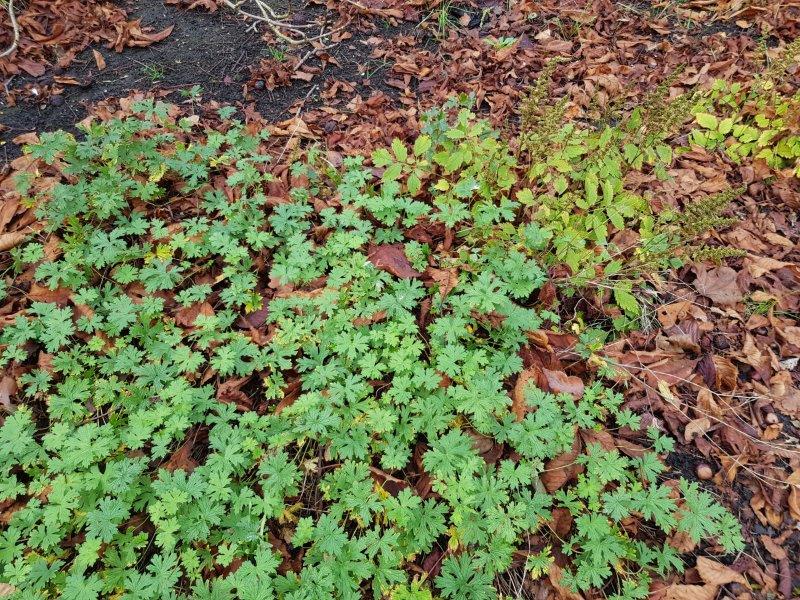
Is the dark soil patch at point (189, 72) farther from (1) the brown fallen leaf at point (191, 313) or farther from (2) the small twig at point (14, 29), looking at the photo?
(1) the brown fallen leaf at point (191, 313)

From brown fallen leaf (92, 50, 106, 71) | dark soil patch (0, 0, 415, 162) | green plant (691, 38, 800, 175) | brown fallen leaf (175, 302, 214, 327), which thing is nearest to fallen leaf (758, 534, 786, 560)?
green plant (691, 38, 800, 175)

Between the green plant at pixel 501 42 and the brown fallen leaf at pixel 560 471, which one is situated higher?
the green plant at pixel 501 42

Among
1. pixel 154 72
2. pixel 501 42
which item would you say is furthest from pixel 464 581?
pixel 154 72

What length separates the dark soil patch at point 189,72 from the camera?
395 cm

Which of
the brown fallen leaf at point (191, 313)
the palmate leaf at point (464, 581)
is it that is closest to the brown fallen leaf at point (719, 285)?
the palmate leaf at point (464, 581)

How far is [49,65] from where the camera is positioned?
4.18 meters

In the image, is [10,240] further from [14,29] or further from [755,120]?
[755,120]

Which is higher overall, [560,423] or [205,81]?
[205,81]

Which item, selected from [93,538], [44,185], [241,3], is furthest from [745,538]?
[241,3]

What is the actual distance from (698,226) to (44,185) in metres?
4.32

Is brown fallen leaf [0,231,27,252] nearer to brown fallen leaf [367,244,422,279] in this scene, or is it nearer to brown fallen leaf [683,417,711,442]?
brown fallen leaf [367,244,422,279]

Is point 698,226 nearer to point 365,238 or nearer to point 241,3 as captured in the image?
point 365,238

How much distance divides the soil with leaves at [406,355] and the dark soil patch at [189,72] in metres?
0.28

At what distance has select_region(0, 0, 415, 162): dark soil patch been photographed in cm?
395
